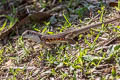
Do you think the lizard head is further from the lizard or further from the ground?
the ground

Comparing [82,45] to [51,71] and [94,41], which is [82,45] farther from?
[51,71]

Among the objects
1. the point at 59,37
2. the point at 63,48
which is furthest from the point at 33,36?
the point at 63,48

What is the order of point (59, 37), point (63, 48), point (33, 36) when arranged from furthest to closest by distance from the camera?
1. point (33, 36)
2. point (59, 37)
3. point (63, 48)

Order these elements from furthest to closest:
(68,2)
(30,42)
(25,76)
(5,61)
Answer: (68,2), (30,42), (5,61), (25,76)

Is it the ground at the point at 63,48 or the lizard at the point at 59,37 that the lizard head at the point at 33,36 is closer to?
the lizard at the point at 59,37

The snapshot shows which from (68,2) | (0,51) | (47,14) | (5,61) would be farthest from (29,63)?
(68,2)

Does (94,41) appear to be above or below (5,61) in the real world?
above

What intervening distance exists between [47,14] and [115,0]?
172cm

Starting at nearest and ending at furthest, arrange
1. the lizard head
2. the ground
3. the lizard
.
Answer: the ground, the lizard, the lizard head

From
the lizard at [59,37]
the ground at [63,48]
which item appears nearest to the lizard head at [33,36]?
the lizard at [59,37]

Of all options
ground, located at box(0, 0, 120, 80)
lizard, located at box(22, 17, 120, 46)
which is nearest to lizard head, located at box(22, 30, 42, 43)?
lizard, located at box(22, 17, 120, 46)

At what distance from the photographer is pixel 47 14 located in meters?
4.82

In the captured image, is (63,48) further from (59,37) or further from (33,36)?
(33,36)

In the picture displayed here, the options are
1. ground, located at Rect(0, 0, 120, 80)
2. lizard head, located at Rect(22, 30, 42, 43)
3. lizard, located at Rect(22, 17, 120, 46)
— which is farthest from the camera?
lizard head, located at Rect(22, 30, 42, 43)
